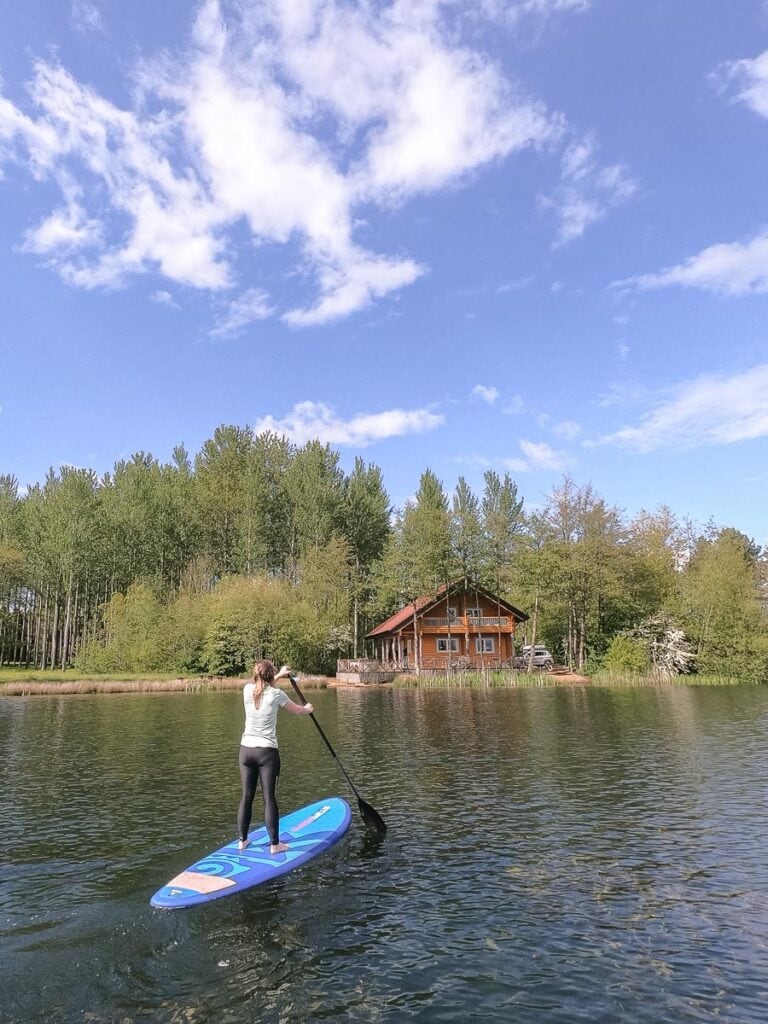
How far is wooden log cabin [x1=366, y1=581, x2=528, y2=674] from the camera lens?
59281 mm

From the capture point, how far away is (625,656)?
175 ft

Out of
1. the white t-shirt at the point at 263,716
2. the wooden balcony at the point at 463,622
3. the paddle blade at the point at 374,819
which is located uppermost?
the wooden balcony at the point at 463,622

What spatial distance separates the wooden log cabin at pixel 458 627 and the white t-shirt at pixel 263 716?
4919 centimetres

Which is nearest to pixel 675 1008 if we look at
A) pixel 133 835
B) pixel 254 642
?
pixel 133 835

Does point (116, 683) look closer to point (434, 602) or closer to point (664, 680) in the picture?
point (434, 602)

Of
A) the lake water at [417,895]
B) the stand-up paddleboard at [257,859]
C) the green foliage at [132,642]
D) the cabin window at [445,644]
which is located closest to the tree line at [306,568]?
the green foliage at [132,642]

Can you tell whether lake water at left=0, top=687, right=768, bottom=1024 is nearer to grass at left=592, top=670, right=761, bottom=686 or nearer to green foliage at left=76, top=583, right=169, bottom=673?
grass at left=592, top=670, right=761, bottom=686

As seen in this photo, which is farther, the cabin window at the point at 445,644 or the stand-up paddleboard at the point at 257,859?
the cabin window at the point at 445,644

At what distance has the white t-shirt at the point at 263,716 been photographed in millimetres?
9648

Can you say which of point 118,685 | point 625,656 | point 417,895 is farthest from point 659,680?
point 417,895

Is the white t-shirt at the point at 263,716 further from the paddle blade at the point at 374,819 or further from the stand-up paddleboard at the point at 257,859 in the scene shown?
the paddle blade at the point at 374,819

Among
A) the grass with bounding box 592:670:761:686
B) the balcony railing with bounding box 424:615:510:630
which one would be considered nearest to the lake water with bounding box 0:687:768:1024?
the grass with bounding box 592:670:761:686

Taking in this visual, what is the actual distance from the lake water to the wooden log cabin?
3947 centimetres

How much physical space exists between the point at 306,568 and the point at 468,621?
15.9 meters
